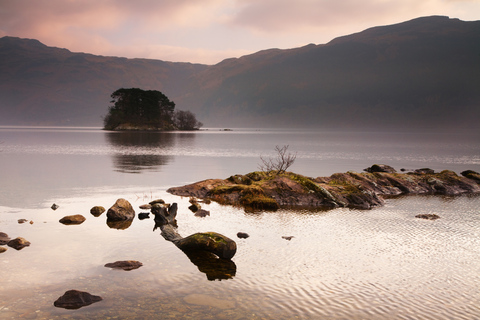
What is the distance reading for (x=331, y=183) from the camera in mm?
26641

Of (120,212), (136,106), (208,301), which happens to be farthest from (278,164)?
(136,106)

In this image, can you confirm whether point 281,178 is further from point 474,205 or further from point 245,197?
point 474,205

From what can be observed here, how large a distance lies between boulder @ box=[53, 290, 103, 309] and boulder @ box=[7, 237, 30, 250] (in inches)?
204

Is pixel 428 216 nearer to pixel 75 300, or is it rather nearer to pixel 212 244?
pixel 212 244

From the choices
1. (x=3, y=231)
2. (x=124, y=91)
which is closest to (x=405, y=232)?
(x=3, y=231)

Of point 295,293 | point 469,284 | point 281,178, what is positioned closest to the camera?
point 295,293

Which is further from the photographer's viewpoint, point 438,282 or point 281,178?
point 281,178

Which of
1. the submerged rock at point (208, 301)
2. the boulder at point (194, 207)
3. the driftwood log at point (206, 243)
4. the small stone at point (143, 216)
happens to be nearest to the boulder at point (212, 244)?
the driftwood log at point (206, 243)

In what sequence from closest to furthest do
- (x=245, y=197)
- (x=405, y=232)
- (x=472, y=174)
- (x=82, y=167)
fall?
(x=405, y=232) < (x=245, y=197) < (x=472, y=174) < (x=82, y=167)

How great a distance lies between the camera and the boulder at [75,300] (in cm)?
884

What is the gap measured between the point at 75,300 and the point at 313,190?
16936 millimetres

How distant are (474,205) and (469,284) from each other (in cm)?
1494

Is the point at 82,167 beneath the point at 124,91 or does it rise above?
beneath

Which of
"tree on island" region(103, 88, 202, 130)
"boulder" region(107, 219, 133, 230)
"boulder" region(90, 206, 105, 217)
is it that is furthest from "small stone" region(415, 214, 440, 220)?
"tree on island" region(103, 88, 202, 130)
